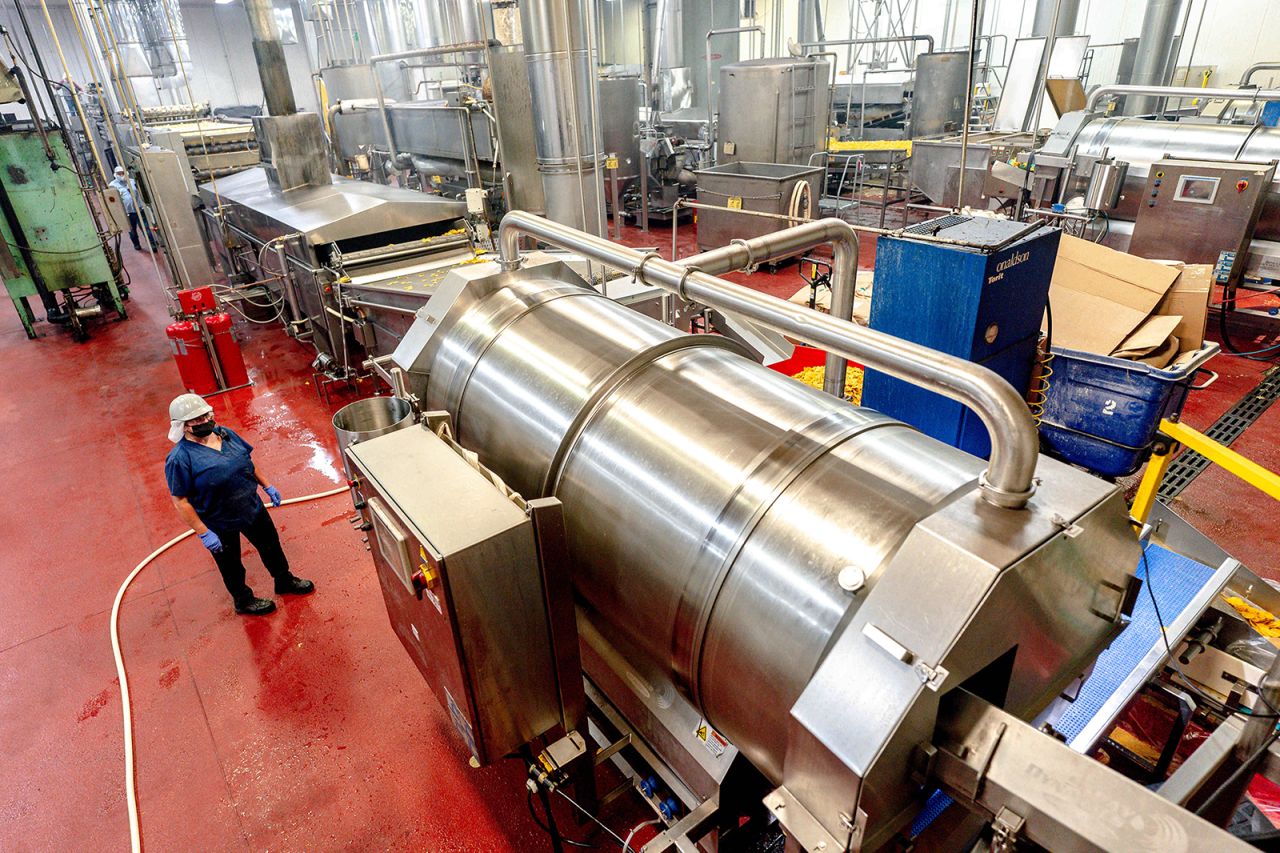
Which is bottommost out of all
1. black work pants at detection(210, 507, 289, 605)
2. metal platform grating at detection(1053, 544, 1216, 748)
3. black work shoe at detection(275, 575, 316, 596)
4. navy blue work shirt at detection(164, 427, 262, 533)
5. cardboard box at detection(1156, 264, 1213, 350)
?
black work shoe at detection(275, 575, 316, 596)

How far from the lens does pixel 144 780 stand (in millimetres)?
2398

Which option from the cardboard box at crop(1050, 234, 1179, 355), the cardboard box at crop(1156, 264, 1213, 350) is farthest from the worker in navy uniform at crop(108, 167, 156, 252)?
the cardboard box at crop(1156, 264, 1213, 350)

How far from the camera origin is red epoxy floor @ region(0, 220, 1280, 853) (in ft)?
7.38

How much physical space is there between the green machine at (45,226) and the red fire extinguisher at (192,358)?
2191mm

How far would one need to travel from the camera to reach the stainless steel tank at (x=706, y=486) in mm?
1213

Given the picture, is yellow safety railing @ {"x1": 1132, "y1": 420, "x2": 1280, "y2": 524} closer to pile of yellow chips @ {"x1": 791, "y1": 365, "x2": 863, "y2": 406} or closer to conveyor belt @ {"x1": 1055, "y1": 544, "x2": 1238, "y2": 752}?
conveyor belt @ {"x1": 1055, "y1": 544, "x2": 1238, "y2": 752}

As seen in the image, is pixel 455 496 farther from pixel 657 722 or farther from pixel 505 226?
pixel 505 226

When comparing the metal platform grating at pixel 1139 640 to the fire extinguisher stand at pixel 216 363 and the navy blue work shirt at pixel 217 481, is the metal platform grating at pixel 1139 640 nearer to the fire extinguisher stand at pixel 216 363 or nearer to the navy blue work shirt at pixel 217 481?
the navy blue work shirt at pixel 217 481

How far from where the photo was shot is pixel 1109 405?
2785mm

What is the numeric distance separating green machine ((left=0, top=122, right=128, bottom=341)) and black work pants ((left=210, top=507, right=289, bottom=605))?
5.07 metres

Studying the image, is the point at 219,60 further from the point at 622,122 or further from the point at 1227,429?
the point at 1227,429

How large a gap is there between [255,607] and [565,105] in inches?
150

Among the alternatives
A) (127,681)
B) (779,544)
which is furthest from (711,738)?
(127,681)

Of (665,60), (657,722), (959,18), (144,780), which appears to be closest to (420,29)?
(665,60)
